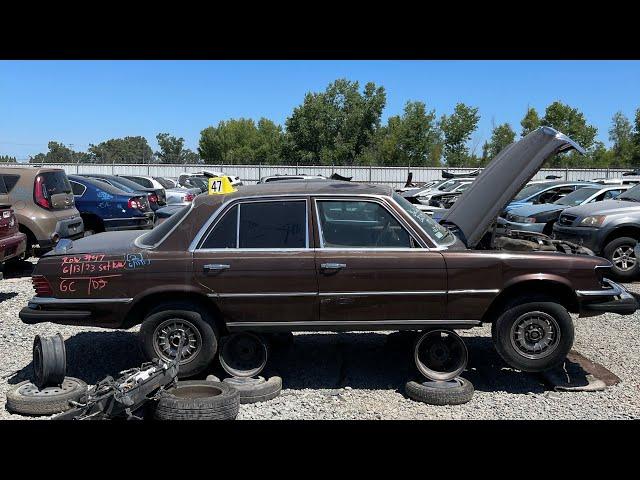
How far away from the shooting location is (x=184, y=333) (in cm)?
514

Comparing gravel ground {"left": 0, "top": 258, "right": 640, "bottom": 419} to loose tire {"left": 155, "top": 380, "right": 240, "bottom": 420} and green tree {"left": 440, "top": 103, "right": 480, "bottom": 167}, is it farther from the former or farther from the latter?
green tree {"left": 440, "top": 103, "right": 480, "bottom": 167}

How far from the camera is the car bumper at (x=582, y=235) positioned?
9891 millimetres

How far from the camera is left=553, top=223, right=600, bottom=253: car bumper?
32.4 ft

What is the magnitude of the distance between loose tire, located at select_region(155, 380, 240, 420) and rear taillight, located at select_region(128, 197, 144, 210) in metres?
8.29

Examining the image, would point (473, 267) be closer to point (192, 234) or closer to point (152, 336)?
point (192, 234)

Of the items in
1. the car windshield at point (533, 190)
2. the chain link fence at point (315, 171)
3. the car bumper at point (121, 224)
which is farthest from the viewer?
the chain link fence at point (315, 171)

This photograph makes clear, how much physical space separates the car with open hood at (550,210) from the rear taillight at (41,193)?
873 cm

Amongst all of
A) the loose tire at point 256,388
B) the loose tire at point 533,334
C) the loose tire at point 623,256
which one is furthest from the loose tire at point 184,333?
the loose tire at point 623,256

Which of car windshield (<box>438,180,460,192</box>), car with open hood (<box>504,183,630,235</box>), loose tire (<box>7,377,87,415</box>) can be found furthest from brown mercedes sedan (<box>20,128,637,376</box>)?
car windshield (<box>438,180,460,192</box>)

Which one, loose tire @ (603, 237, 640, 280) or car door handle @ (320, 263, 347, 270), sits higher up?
car door handle @ (320, 263, 347, 270)

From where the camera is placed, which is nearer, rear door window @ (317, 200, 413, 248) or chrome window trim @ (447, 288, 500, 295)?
chrome window trim @ (447, 288, 500, 295)

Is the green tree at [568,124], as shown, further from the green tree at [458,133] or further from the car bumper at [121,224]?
the car bumper at [121,224]
